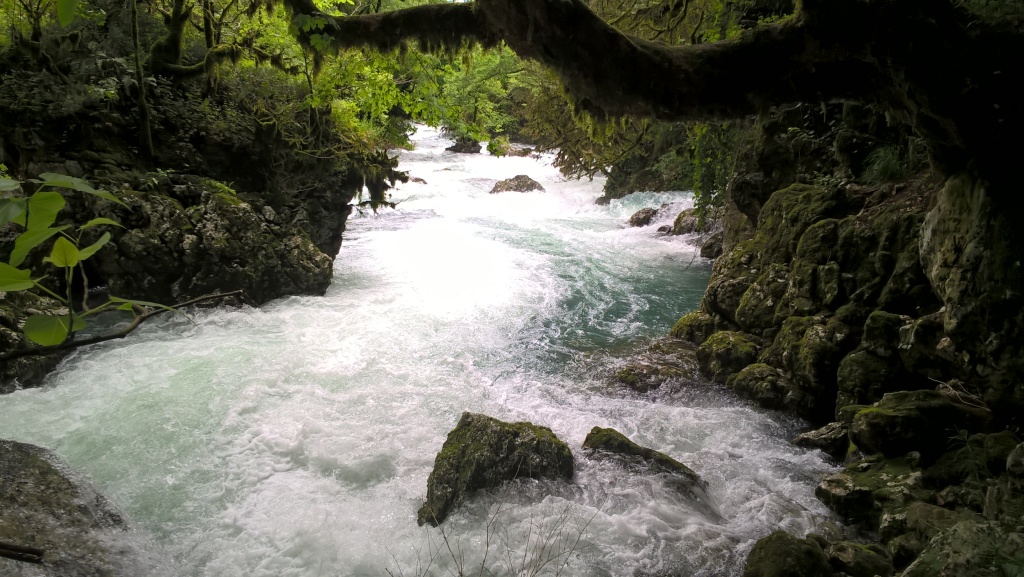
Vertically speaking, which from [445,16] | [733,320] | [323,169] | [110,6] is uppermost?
[110,6]

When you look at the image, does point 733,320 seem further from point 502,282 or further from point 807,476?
point 502,282

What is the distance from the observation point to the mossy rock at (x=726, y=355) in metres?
6.59

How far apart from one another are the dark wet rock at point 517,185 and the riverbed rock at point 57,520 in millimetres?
18258

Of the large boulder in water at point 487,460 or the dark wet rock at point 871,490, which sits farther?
the large boulder in water at point 487,460

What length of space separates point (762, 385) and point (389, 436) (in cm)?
399

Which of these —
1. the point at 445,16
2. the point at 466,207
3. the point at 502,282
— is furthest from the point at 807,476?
the point at 466,207

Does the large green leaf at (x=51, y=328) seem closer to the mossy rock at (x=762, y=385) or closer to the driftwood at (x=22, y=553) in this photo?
the driftwood at (x=22, y=553)

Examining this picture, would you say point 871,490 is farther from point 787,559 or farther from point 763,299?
point 763,299

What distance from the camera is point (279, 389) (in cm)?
622

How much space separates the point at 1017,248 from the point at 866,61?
5.44 feet

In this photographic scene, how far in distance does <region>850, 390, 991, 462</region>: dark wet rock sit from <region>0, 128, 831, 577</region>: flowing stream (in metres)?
0.62

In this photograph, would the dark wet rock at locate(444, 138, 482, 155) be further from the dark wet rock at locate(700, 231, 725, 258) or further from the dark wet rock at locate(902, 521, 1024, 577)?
the dark wet rock at locate(902, 521, 1024, 577)

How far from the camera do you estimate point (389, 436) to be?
5.46 meters

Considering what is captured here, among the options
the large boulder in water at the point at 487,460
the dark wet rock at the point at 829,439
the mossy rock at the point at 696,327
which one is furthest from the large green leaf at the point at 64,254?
the mossy rock at the point at 696,327
